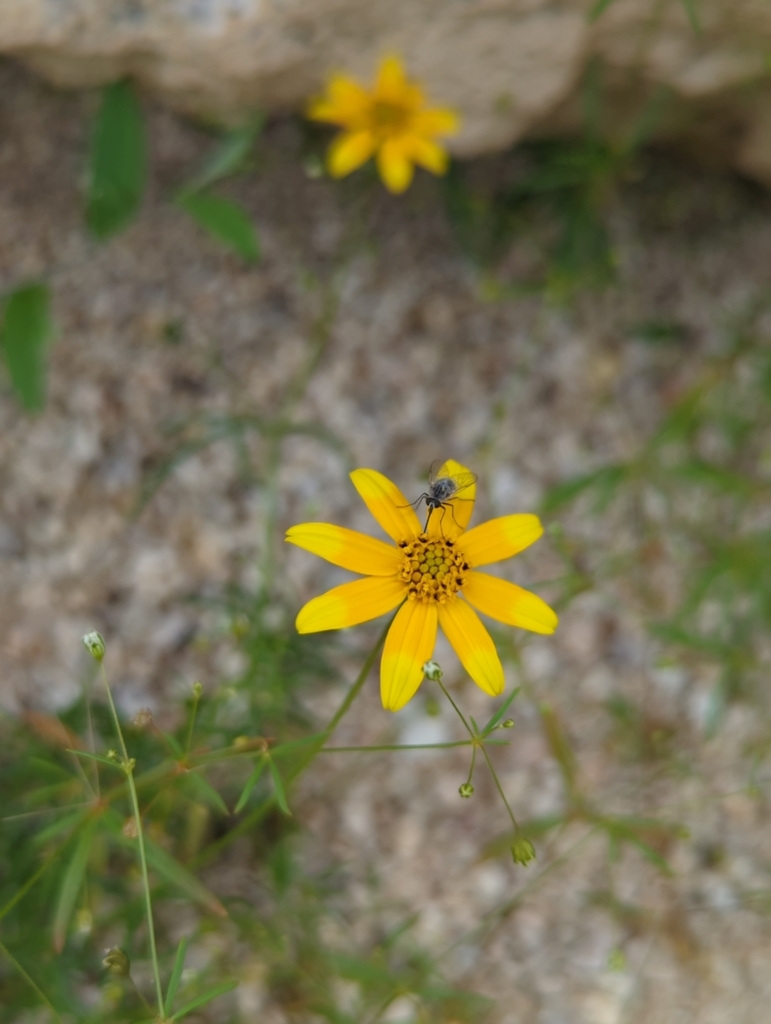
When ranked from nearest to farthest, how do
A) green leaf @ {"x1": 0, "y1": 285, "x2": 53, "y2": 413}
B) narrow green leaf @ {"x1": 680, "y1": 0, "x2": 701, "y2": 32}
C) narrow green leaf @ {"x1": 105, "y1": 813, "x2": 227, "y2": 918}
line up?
1. narrow green leaf @ {"x1": 105, "y1": 813, "x2": 227, "y2": 918}
2. narrow green leaf @ {"x1": 680, "y1": 0, "x2": 701, "y2": 32}
3. green leaf @ {"x1": 0, "y1": 285, "x2": 53, "y2": 413}

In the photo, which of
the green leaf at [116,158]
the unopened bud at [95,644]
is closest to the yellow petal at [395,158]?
the green leaf at [116,158]

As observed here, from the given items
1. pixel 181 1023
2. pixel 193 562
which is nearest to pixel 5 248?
pixel 193 562

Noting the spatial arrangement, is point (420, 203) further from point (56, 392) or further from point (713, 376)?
point (56, 392)

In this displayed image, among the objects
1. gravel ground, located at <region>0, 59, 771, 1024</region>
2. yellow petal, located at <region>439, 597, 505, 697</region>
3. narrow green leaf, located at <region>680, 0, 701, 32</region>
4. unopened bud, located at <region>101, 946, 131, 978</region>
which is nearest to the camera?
unopened bud, located at <region>101, 946, 131, 978</region>

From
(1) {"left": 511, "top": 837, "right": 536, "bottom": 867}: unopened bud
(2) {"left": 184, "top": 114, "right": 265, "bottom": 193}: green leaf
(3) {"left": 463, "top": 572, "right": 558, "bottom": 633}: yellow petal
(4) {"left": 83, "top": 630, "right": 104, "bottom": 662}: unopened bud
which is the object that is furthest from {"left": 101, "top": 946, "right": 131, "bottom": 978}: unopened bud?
(2) {"left": 184, "top": 114, "right": 265, "bottom": 193}: green leaf

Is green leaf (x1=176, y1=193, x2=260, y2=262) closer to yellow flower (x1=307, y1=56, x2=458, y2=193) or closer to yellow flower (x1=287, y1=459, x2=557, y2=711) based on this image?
A: yellow flower (x1=307, y1=56, x2=458, y2=193)

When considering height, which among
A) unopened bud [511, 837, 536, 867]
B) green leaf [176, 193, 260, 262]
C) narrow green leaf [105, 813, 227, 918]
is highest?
green leaf [176, 193, 260, 262]

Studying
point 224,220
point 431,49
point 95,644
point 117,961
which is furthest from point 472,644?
point 431,49
